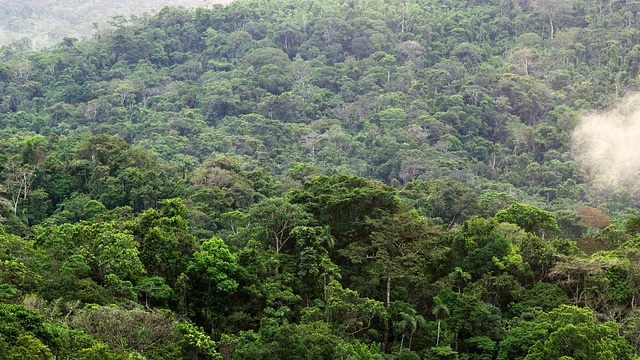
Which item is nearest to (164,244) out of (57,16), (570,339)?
(570,339)

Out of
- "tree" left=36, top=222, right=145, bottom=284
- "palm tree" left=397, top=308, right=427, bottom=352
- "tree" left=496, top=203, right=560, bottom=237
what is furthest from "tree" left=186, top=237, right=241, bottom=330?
"tree" left=496, top=203, right=560, bottom=237

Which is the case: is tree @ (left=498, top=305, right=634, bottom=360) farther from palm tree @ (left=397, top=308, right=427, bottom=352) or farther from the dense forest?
palm tree @ (left=397, top=308, right=427, bottom=352)

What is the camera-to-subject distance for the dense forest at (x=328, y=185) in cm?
2288

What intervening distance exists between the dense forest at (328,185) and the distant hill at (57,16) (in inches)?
A: 776

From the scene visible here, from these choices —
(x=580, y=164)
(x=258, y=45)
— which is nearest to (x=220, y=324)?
(x=580, y=164)

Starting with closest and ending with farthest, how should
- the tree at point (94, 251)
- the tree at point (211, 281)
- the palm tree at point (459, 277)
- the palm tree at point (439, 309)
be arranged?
the tree at point (94, 251)
the tree at point (211, 281)
the palm tree at point (439, 309)
the palm tree at point (459, 277)

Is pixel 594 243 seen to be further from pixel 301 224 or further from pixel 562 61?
pixel 562 61

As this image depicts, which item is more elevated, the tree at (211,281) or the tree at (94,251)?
the tree at (94,251)

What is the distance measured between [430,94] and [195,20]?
29.7 metres

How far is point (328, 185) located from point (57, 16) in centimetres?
9681

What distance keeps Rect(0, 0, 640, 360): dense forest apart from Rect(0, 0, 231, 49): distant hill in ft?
64.6

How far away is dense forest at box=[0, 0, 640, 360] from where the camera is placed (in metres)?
22.9

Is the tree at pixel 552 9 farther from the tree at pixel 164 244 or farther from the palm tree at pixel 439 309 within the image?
the tree at pixel 164 244

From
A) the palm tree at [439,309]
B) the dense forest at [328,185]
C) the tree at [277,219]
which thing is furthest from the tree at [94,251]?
the palm tree at [439,309]
